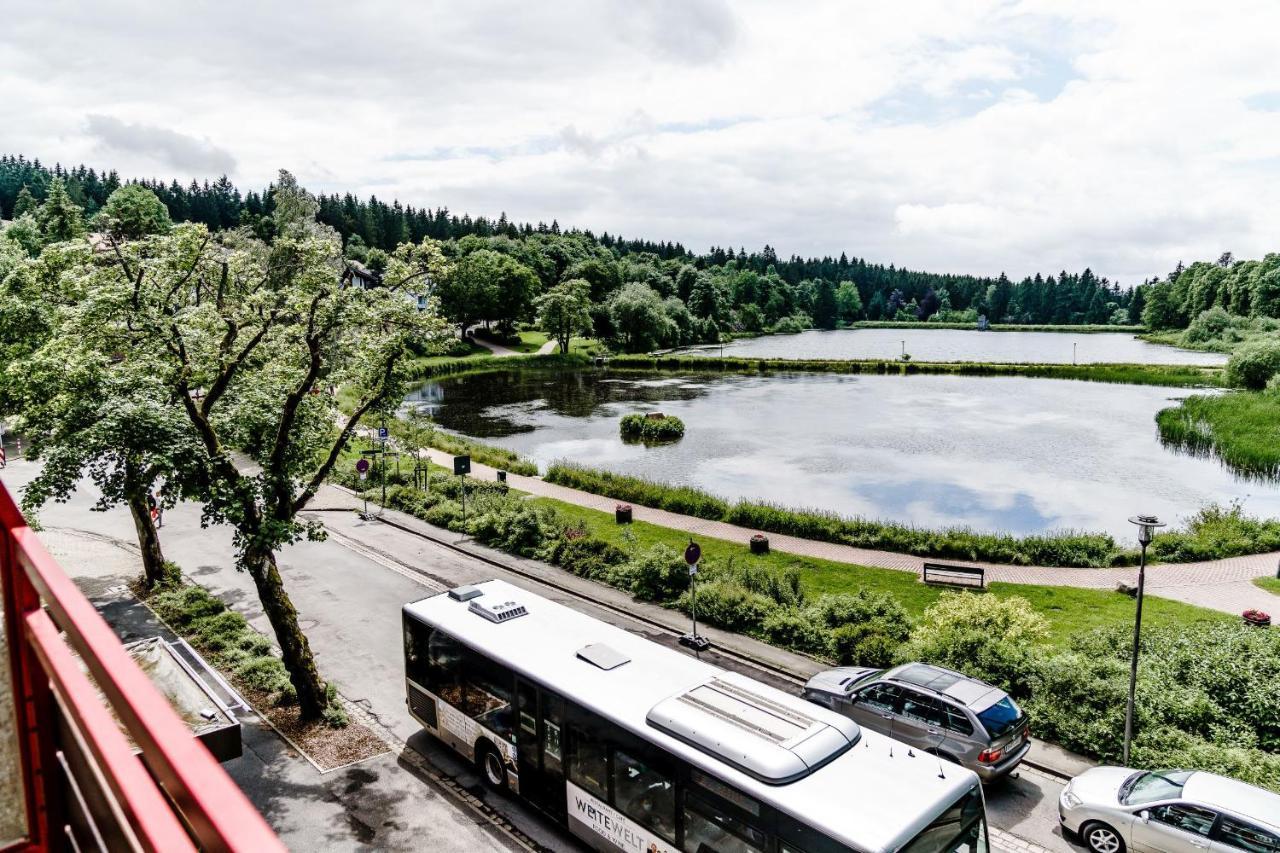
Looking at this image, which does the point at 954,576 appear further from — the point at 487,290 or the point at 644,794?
A: the point at 487,290

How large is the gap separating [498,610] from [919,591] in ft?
49.6

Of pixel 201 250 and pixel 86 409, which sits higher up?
pixel 201 250

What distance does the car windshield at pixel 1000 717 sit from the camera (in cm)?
1498

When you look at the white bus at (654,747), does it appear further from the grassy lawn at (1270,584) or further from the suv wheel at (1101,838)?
the grassy lawn at (1270,584)

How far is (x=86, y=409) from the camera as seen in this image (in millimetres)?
16188

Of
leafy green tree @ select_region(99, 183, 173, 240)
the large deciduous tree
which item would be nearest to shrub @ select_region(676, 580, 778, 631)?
the large deciduous tree

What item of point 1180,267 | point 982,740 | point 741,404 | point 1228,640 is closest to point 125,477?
point 982,740

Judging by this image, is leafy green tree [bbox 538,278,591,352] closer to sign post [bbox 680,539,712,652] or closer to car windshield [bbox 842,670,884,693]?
sign post [bbox 680,539,712,652]

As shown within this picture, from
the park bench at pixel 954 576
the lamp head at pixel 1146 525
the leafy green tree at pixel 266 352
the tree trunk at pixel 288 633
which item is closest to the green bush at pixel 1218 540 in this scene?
the park bench at pixel 954 576

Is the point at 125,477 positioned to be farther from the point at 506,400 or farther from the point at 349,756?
the point at 506,400

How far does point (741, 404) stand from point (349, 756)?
183 ft

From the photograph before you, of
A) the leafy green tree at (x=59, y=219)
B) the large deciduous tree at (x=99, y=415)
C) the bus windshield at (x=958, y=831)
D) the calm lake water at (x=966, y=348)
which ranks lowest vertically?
the calm lake water at (x=966, y=348)

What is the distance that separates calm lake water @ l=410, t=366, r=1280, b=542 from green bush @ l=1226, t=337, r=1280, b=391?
469cm

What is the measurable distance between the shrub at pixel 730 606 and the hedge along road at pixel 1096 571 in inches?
254
